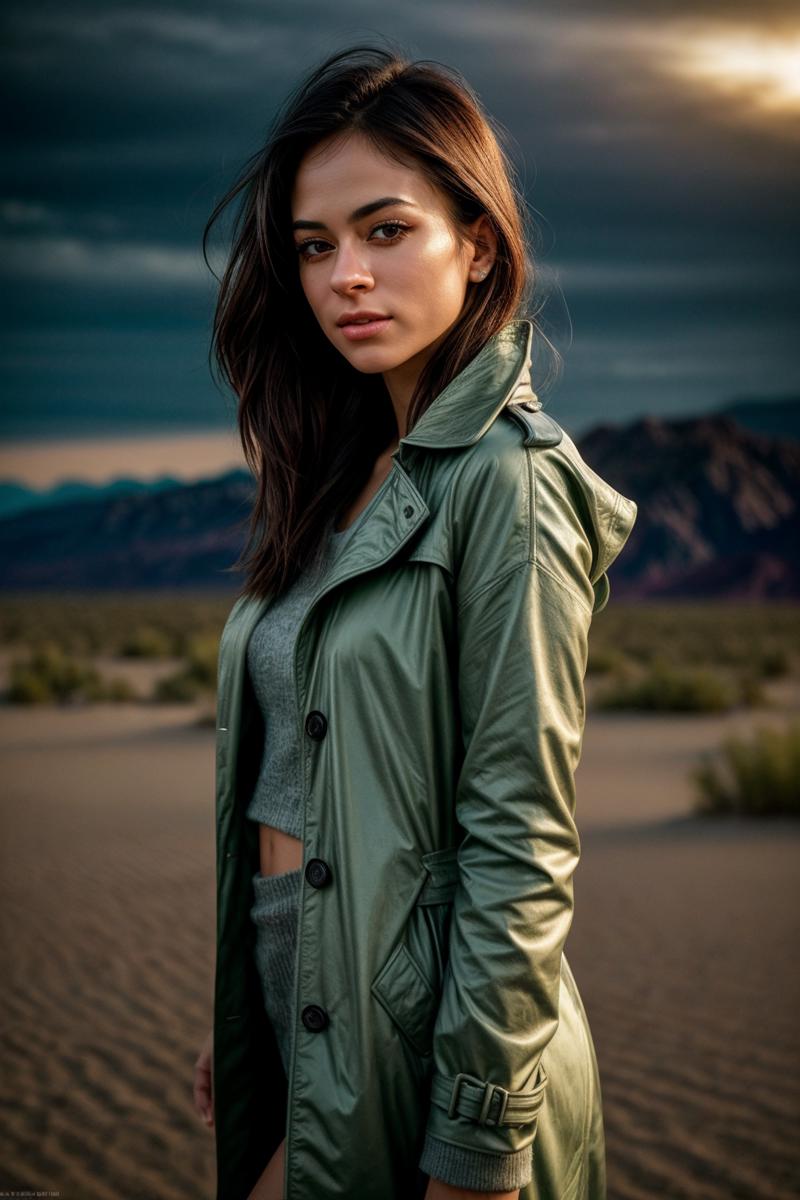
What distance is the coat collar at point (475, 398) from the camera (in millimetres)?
1518

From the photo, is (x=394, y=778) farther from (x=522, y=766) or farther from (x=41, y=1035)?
(x=41, y=1035)

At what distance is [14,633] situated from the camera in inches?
1350

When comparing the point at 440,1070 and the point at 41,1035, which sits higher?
the point at 440,1070

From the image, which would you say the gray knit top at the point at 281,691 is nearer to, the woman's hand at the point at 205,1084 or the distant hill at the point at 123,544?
the woman's hand at the point at 205,1084

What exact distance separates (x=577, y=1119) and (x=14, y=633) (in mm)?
34560

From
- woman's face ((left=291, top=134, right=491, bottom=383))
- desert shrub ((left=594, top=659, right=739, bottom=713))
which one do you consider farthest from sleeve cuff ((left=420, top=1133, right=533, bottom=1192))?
desert shrub ((left=594, top=659, right=739, bottom=713))

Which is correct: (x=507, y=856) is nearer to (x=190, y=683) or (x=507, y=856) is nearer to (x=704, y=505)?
(x=190, y=683)

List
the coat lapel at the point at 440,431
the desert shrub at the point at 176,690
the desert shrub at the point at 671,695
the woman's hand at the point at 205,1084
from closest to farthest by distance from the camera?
1. the coat lapel at the point at 440,431
2. the woman's hand at the point at 205,1084
3. the desert shrub at the point at 671,695
4. the desert shrub at the point at 176,690

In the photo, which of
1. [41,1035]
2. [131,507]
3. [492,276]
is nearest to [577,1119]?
[492,276]

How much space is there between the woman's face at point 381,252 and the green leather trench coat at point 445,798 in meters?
0.15

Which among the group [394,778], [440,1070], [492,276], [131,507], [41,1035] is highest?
[131,507]

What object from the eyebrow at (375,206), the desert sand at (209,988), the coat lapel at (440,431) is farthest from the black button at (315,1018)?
the desert sand at (209,988)

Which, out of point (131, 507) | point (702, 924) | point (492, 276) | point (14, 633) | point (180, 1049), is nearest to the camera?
point (492, 276)

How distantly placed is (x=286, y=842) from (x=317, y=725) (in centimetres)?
32
